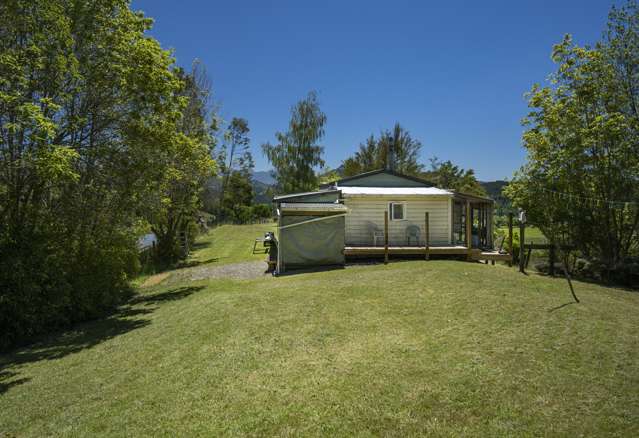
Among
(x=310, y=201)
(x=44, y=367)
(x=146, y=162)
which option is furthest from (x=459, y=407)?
(x=310, y=201)

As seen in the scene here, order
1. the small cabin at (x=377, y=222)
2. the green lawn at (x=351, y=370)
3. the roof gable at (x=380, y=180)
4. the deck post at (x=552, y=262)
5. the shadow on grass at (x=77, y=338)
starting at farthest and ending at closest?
the roof gable at (x=380, y=180) → the small cabin at (x=377, y=222) → the deck post at (x=552, y=262) → the shadow on grass at (x=77, y=338) → the green lawn at (x=351, y=370)

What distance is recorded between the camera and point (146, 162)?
1108cm

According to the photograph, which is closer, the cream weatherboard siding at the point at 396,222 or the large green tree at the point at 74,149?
the large green tree at the point at 74,149

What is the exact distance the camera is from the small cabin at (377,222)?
14.7m

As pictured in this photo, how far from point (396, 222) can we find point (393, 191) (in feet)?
4.87

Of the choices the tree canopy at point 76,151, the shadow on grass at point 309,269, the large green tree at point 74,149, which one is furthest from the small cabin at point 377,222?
the large green tree at point 74,149

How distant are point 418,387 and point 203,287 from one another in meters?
10.2

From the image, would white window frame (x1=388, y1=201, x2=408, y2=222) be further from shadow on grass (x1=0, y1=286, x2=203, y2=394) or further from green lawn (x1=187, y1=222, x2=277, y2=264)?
shadow on grass (x1=0, y1=286, x2=203, y2=394)

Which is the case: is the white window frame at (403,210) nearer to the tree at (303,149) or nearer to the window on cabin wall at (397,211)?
the window on cabin wall at (397,211)

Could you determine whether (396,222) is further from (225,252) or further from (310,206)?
(225,252)

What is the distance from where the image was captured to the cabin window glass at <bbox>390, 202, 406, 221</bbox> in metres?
17.2

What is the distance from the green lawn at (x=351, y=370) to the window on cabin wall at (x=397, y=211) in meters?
7.78

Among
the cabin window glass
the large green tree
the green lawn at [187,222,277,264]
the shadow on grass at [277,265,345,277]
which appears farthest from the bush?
the cabin window glass

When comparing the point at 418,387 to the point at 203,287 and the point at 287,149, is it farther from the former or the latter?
the point at 287,149
